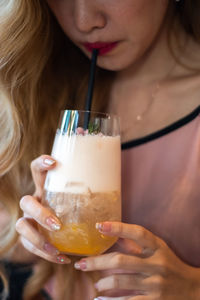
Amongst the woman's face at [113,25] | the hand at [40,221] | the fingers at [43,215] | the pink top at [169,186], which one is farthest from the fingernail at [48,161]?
the woman's face at [113,25]

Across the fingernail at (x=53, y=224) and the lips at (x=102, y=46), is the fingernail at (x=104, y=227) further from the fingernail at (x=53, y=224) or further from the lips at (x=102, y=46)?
the lips at (x=102, y=46)

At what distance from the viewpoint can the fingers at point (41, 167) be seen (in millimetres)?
1023

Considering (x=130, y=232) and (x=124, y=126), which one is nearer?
(x=130, y=232)

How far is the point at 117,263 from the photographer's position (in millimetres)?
1002

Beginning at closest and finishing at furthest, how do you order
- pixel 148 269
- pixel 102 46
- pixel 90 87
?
pixel 148 269 < pixel 90 87 < pixel 102 46

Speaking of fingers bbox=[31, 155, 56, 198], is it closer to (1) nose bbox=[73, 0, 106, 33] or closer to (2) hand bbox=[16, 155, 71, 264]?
(2) hand bbox=[16, 155, 71, 264]

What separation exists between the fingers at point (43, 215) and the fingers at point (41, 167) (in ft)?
0.32

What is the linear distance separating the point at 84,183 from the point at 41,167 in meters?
0.16

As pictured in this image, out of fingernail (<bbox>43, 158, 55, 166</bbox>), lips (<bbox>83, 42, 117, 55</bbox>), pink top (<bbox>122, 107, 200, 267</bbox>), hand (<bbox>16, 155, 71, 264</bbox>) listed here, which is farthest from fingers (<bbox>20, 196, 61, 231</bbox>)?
lips (<bbox>83, 42, 117, 55</bbox>)

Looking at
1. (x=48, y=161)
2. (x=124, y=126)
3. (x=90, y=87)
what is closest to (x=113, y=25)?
(x=90, y=87)

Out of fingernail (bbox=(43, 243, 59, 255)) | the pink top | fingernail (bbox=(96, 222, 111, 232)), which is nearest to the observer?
fingernail (bbox=(96, 222, 111, 232))

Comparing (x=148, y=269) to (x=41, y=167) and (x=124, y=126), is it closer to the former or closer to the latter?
(x=41, y=167)

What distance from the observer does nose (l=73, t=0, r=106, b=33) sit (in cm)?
122

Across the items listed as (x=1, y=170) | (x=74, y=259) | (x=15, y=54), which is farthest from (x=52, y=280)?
(x=15, y=54)
